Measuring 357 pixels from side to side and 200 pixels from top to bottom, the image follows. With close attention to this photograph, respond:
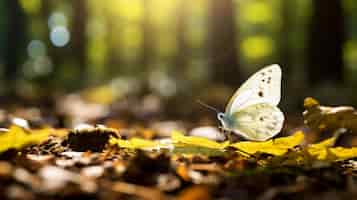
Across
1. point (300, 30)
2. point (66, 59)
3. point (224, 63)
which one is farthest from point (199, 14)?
point (224, 63)

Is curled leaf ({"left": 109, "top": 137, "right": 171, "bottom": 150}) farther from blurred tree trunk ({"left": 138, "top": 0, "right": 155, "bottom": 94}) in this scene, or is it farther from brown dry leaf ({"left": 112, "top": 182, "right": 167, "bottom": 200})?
blurred tree trunk ({"left": 138, "top": 0, "right": 155, "bottom": 94})

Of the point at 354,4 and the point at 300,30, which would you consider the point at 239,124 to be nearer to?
the point at 354,4

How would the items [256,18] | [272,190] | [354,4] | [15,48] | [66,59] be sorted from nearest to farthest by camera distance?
[272,190], [15,48], [354,4], [66,59], [256,18]

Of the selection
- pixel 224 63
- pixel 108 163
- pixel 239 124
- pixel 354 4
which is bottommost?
pixel 108 163

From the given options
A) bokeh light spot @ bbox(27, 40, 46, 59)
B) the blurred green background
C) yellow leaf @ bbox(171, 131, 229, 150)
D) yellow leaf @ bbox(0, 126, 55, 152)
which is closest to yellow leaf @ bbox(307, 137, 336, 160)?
yellow leaf @ bbox(171, 131, 229, 150)

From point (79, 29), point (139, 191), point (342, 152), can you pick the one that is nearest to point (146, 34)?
point (79, 29)

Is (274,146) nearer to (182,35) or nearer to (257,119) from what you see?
(257,119)
